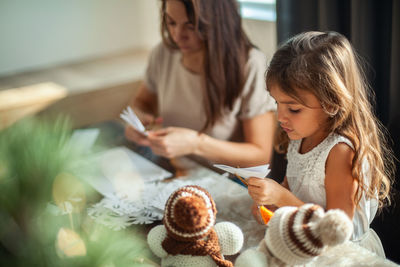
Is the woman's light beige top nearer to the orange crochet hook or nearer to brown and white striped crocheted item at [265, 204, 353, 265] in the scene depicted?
the orange crochet hook

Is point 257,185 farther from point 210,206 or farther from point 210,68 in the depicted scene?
point 210,68

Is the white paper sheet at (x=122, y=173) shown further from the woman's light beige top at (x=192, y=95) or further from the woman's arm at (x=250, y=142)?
the woman's light beige top at (x=192, y=95)

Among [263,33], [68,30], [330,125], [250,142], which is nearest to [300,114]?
[330,125]

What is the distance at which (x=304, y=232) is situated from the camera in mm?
666

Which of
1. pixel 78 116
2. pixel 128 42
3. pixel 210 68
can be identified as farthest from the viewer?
pixel 128 42

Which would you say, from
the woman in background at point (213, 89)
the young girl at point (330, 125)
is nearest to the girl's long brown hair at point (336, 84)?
the young girl at point (330, 125)

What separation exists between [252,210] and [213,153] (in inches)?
14.6

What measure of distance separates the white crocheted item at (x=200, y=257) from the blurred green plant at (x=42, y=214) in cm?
17

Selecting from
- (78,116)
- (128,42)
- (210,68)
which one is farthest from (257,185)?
(128,42)

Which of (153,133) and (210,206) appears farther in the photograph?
(153,133)

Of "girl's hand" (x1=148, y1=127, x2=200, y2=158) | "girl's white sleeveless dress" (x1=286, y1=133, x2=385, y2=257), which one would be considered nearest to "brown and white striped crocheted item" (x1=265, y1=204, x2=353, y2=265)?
"girl's white sleeveless dress" (x1=286, y1=133, x2=385, y2=257)

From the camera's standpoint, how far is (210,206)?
751mm

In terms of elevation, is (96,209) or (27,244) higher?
(27,244)

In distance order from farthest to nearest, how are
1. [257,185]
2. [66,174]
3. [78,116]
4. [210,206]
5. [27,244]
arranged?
[78,116], [257,185], [210,206], [66,174], [27,244]
